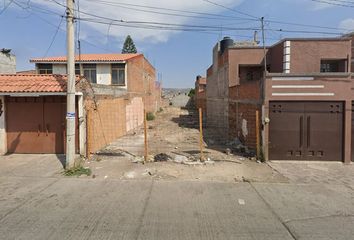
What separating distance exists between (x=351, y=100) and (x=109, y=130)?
10041mm

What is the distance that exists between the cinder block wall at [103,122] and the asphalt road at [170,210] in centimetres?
330

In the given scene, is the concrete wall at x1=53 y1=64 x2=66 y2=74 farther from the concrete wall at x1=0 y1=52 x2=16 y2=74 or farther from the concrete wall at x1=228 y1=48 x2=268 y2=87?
the concrete wall at x1=228 y1=48 x2=268 y2=87

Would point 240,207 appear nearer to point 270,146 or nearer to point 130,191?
point 130,191

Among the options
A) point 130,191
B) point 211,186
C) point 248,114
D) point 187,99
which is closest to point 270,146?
point 248,114

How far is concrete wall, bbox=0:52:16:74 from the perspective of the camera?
15.1 metres

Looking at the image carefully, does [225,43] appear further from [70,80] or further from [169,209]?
[169,209]

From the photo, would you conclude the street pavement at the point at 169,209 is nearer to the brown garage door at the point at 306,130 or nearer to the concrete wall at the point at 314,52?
the brown garage door at the point at 306,130

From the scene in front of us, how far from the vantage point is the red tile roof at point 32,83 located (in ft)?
34.0

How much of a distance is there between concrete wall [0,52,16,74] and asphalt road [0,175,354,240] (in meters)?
9.55

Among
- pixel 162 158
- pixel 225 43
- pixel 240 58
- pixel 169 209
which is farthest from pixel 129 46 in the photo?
pixel 169 209

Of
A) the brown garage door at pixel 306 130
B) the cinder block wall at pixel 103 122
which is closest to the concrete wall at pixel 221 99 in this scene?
the cinder block wall at pixel 103 122

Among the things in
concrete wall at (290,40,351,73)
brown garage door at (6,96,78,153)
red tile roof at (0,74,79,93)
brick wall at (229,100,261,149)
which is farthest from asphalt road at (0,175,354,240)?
concrete wall at (290,40,351,73)

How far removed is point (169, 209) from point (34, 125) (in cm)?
762

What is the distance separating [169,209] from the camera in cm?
579
